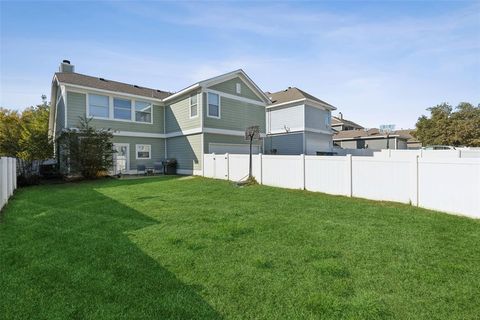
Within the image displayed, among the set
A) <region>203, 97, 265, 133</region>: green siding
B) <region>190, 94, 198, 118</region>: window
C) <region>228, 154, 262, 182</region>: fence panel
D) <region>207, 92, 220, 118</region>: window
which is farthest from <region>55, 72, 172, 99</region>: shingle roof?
<region>228, 154, 262, 182</region>: fence panel

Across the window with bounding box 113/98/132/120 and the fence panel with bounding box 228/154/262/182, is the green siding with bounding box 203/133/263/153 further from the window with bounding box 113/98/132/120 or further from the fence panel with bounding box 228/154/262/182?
the window with bounding box 113/98/132/120

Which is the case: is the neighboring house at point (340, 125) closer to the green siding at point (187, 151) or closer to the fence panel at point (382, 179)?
the green siding at point (187, 151)

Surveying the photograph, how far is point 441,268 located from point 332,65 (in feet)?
36.5

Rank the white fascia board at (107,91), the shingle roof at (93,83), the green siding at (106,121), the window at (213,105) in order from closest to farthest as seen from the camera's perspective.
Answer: the white fascia board at (107,91) → the green siding at (106,121) → the shingle roof at (93,83) → the window at (213,105)

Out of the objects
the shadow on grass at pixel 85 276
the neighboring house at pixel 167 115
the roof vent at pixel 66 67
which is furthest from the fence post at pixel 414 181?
the roof vent at pixel 66 67

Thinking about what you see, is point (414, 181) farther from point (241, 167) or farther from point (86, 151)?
point (86, 151)

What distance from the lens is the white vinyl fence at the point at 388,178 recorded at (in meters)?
5.77

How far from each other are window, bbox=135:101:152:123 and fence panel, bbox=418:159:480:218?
15650 millimetres

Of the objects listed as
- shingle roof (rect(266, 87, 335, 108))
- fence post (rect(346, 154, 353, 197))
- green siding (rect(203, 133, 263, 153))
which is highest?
shingle roof (rect(266, 87, 335, 108))

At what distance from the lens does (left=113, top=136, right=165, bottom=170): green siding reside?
1641 cm

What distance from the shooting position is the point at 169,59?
12430mm

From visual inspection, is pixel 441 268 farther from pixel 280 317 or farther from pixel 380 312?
pixel 280 317

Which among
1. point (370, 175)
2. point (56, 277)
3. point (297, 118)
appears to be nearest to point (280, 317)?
point (56, 277)

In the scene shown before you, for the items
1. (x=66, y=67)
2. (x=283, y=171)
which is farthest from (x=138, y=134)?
(x=283, y=171)
